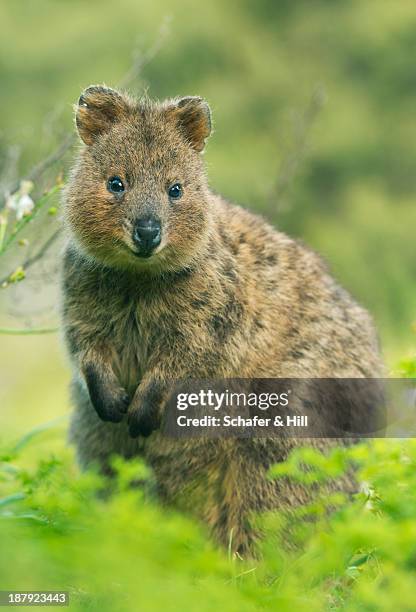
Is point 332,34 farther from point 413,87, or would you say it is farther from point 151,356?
point 151,356

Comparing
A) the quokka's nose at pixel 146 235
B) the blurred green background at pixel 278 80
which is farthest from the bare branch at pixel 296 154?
the blurred green background at pixel 278 80

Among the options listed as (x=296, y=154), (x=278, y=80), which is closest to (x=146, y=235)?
(x=296, y=154)

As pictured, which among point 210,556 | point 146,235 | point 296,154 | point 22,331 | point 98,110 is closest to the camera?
point 210,556

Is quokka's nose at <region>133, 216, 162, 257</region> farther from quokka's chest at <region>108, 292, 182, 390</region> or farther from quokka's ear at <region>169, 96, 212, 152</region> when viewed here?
quokka's ear at <region>169, 96, 212, 152</region>

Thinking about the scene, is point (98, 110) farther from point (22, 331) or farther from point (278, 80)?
point (278, 80)

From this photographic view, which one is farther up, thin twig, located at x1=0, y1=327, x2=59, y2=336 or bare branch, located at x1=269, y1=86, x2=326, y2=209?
bare branch, located at x1=269, y1=86, x2=326, y2=209

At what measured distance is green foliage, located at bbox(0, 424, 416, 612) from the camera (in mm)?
3725

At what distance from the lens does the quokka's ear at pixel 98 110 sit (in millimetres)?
6156

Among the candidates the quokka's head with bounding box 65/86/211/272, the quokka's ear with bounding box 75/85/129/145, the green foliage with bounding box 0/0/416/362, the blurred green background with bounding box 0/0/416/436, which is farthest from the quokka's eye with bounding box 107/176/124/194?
the green foliage with bounding box 0/0/416/362

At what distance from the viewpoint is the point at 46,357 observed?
58.9ft

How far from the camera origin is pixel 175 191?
601 centimetres

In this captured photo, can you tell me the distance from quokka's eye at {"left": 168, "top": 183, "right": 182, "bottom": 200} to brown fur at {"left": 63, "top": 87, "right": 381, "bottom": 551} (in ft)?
0.11

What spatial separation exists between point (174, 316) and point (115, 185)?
883mm

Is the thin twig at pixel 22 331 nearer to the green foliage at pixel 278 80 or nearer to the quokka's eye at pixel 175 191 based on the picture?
the quokka's eye at pixel 175 191
